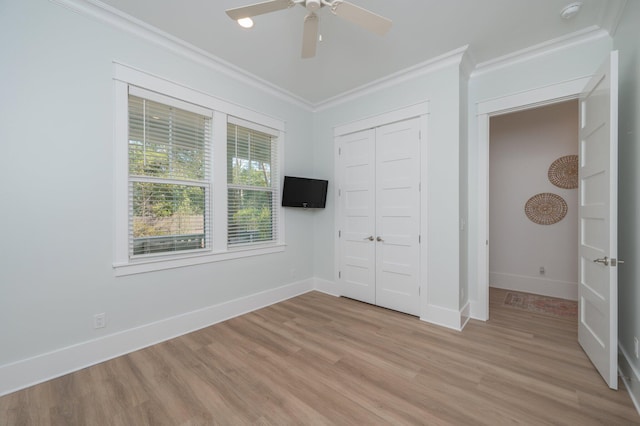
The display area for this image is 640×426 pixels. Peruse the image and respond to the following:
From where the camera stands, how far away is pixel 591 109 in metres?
2.13

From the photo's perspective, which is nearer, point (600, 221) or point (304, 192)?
point (600, 221)

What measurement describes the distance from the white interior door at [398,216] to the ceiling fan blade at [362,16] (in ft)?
5.19

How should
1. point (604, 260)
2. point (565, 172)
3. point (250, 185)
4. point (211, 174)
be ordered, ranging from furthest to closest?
point (565, 172) < point (250, 185) < point (211, 174) < point (604, 260)

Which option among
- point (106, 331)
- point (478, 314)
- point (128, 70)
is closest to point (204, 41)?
point (128, 70)

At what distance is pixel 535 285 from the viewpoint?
3965 mm

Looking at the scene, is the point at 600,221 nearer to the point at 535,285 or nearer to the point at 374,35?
the point at 374,35

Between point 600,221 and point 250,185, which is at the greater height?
point 250,185

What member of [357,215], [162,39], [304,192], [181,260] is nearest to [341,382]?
→ [181,260]

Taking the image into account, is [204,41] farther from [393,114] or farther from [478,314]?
[478,314]

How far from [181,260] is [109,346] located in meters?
0.88

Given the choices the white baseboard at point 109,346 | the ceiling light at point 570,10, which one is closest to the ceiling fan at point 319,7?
the ceiling light at point 570,10

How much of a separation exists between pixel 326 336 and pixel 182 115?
2.77 m

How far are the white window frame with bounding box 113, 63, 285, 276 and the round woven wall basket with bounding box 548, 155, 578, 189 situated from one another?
4108mm

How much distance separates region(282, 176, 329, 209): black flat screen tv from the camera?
3.60 m
